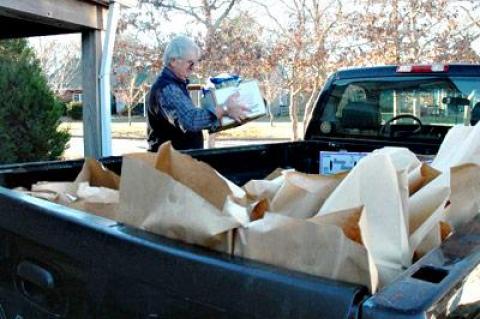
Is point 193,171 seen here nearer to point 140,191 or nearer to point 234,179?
point 140,191

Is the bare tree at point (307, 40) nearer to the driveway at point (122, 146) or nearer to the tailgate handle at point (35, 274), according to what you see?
the driveway at point (122, 146)

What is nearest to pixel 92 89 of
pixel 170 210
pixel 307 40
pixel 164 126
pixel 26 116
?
pixel 164 126

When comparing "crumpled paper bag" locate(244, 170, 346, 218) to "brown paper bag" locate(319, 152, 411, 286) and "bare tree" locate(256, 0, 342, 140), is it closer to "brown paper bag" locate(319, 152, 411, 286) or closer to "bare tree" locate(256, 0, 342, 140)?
"brown paper bag" locate(319, 152, 411, 286)

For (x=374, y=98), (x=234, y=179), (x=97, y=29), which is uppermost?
(x=97, y=29)

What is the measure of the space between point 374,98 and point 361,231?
3.53 m

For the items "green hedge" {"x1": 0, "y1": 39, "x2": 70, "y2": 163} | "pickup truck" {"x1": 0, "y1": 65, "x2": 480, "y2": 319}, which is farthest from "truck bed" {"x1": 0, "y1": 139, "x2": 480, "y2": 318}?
"green hedge" {"x1": 0, "y1": 39, "x2": 70, "y2": 163}

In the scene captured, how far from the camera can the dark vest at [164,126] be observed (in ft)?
14.0

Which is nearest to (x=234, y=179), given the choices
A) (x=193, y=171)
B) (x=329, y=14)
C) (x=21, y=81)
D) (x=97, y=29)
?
(x=193, y=171)

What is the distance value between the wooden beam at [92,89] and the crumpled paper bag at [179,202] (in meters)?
4.60

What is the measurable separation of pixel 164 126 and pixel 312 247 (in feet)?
10.8

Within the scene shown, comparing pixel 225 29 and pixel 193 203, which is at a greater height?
pixel 225 29

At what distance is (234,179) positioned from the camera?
3.58 metres

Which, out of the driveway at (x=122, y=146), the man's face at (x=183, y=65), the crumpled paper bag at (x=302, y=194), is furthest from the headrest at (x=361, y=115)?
the driveway at (x=122, y=146)

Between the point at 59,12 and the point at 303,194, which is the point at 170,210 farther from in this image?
the point at 59,12
